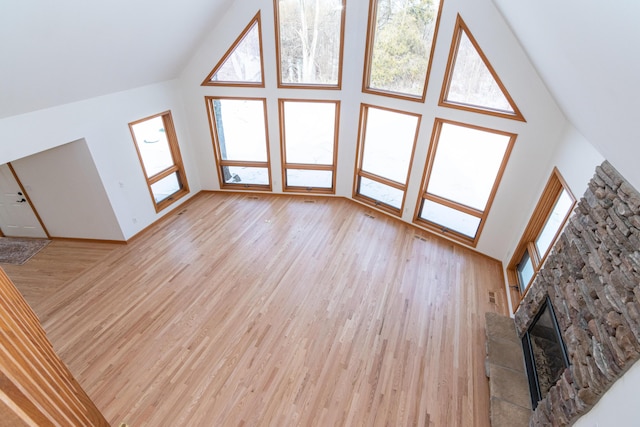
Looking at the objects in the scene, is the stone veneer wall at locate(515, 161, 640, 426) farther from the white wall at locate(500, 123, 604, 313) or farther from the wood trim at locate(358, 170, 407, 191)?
the wood trim at locate(358, 170, 407, 191)

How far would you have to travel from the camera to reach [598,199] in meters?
2.54

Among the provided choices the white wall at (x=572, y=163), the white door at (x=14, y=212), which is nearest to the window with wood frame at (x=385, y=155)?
the white wall at (x=572, y=163)

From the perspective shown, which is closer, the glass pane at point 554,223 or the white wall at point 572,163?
the white wall at point 572,163

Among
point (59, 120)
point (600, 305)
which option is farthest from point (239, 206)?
point (600, 305)

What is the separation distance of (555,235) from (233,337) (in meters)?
4.16

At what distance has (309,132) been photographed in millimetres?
6406

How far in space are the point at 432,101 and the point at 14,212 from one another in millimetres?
7773

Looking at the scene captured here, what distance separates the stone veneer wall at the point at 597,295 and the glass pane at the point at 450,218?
2446mm

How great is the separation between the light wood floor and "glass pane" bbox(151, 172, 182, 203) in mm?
640

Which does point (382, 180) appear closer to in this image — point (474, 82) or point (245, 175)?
point (474, 82)

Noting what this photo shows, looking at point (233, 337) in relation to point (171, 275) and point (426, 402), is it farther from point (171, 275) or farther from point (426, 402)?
point (426, 402)

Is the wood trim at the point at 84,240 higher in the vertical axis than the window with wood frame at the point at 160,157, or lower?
lower

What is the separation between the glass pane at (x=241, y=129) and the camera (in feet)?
20.4

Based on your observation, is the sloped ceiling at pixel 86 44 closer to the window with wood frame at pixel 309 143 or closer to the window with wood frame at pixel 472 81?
the window with wood frame at pixel 309 143
